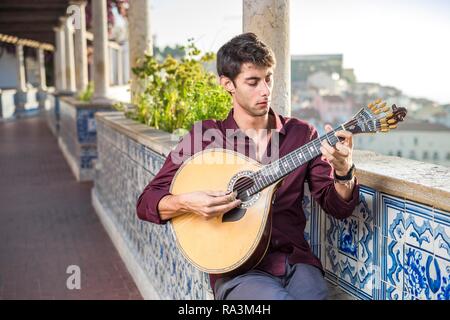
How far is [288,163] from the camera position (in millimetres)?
2193

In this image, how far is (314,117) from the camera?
5047 cm

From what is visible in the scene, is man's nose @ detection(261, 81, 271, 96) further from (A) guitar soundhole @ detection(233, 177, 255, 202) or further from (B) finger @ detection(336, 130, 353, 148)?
(B) finger @ detection(336, 130, 353, 148)

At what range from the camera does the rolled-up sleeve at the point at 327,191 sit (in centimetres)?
223

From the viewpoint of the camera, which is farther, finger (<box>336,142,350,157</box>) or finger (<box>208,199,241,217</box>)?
finger (<box>208,199,241,217</box>)

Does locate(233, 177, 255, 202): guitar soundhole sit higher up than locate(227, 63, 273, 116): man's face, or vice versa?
locate(227, 63, 273, 116): man's face

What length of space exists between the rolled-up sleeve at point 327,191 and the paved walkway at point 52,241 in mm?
2770

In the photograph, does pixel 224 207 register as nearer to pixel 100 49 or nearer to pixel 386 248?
pixel 386 248

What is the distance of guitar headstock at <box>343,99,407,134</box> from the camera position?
1937 mm

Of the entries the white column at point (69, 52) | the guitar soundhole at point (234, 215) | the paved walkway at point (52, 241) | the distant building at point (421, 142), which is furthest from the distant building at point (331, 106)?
the guitar soundhole at point (234, 215)

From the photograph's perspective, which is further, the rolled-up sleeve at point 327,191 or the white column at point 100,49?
the white column at point 100,49

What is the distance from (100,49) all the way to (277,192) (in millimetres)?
8407

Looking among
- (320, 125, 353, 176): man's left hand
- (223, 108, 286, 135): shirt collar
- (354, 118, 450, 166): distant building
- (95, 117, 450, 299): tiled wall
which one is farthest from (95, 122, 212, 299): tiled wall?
(354, 118, 450, 166): distant building

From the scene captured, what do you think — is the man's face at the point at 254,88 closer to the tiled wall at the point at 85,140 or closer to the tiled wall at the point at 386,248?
the tiled wall at the point at 386,248
